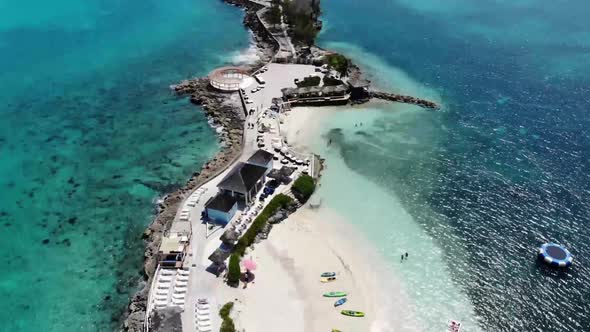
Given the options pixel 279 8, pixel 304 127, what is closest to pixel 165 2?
pixel 279 8

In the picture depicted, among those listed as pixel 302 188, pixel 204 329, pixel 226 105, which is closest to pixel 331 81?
pixel 226 105

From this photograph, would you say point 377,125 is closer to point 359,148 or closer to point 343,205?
point 359,148

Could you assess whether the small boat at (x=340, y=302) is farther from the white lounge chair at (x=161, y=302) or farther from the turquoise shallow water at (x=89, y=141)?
the turquoise shallow water at (x=89, y=141)

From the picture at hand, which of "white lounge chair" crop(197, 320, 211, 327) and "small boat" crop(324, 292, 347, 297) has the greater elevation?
"small boat" crop(324, 292, 347, 297)

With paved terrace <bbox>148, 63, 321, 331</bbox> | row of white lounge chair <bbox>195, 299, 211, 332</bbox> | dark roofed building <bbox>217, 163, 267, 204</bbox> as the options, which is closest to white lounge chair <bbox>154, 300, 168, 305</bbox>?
paved terrace <bbox>148, 63, 321, 331</bbox>

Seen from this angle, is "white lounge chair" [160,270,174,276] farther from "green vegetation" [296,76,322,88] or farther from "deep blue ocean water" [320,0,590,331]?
"green vegetation" [296,76,322,88]

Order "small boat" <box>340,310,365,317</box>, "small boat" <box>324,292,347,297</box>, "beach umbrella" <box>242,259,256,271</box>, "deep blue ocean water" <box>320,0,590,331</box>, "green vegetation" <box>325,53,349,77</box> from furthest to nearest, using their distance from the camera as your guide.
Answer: "green vegetation" <box>325,53,349,77</box> < "deep blue ocean water" <box>320,0,590,331</box> < "beach umbrella" <box>242,259,256,271</box> < "small boat" <box>324,292,347,297</box> < "small boat" <box>340,310,365,317</box>

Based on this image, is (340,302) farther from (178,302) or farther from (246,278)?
(178,302)
